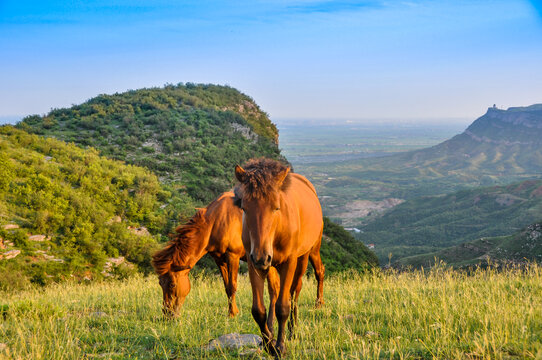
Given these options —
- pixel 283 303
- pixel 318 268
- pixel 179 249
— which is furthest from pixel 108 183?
pixel 283 303

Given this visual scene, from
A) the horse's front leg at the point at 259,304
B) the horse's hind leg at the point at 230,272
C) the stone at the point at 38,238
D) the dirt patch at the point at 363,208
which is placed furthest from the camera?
the dirt patch at the point at 363,208

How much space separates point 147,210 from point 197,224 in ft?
38.0

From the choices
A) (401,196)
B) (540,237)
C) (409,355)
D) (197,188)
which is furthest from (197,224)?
(401,196)

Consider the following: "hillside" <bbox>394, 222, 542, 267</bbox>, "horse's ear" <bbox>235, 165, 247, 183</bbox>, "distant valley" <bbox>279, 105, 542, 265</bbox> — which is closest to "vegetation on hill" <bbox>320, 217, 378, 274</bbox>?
"hillside" <bbox>394, 222, 542, 267</bbox>

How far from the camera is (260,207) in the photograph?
3500 millimetres

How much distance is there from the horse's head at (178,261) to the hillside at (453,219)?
54.4 metres

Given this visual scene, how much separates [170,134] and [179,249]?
24.4 metres

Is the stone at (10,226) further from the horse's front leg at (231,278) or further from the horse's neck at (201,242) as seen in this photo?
the horse's front leg at (231,278)

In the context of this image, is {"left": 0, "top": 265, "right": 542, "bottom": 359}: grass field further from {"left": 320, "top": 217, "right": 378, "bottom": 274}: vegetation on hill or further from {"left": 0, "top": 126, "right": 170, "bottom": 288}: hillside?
{"left": 320, "top": 217, "right": 378, "bottom": 274}: vegetation on hill

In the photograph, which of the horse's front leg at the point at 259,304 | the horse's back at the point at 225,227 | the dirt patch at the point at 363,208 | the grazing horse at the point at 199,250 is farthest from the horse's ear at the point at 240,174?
the dirt patch at the point at 363,208

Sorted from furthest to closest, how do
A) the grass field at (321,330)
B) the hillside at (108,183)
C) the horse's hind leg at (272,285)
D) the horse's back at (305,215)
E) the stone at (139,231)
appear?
the stone at (139,231) < the hillside at (108,183) < the horse's back at (305,215) < the horse's hind leg at (272,285) < the grass field at (321,330)

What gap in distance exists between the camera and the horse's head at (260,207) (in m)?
3.33

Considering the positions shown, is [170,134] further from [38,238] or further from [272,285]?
[272,285]

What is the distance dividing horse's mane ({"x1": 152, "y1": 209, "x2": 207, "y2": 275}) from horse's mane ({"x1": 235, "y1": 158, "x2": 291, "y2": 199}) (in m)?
3.31
